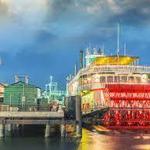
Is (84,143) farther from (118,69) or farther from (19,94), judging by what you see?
(118,69)

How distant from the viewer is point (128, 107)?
110500mm

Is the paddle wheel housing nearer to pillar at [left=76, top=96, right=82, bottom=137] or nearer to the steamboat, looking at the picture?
the steamboat

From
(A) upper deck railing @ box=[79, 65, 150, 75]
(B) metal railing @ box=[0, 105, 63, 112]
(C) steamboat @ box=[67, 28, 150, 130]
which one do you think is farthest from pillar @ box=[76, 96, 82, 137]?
(A) upper deck railing @ box=[79, 65, 150, 75]

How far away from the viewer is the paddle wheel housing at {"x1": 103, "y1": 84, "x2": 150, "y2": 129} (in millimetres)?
108438

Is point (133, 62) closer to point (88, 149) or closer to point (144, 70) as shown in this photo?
point (144, 70)

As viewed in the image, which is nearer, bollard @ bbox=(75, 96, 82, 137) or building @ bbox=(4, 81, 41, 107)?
bollard @ bbox=(75, 96, 82, 137)

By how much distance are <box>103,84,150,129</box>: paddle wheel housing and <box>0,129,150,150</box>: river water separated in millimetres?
19391

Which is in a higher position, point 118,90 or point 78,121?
point 118,90

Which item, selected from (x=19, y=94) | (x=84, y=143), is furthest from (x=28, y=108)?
(x=84, y=143)

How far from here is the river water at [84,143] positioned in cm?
7156

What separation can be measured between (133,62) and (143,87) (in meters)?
17.6

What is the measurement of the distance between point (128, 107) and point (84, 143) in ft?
116

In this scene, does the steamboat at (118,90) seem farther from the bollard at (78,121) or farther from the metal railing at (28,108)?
the bollard at (78,121)

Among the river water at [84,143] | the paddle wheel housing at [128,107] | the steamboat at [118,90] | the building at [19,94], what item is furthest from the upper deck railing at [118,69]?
the river water at [84,143]
